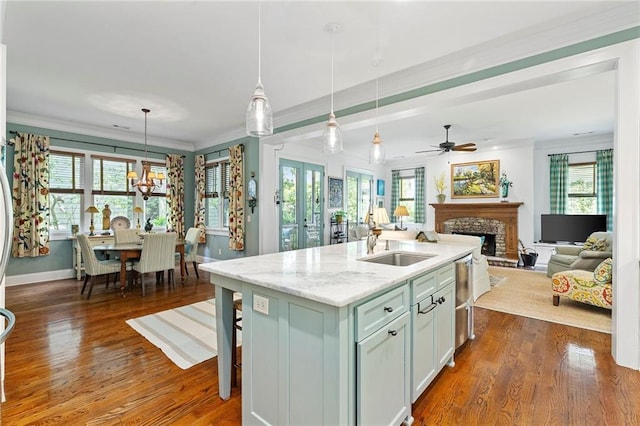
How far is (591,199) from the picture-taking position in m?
6.59

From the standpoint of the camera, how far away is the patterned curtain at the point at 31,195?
484 cm

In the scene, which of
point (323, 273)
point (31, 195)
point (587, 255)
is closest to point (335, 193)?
point (587, 255)

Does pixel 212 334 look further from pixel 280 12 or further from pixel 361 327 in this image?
pixel 280 12

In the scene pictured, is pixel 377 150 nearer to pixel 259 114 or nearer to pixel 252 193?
pixel 259 114

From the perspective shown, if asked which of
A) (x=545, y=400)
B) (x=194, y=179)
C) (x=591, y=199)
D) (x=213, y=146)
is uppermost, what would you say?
(x=213, y=146)

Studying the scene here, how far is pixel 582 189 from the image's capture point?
6684 mm

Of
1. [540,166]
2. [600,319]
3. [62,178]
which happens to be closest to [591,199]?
[540,166]

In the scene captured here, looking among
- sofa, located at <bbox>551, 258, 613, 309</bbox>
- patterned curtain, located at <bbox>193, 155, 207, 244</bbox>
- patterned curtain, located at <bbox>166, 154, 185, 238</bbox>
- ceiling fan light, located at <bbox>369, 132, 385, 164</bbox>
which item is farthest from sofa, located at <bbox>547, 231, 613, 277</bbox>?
patterned curtain, located at <bbox>166, 154, 185, 238</bbox>

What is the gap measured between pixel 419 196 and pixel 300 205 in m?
3.94

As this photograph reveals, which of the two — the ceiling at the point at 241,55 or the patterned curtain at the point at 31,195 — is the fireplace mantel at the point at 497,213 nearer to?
the ceiling at the point at 241,55

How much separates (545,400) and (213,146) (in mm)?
6578

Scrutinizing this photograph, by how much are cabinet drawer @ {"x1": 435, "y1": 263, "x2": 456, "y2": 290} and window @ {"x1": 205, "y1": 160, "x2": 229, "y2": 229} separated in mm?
5117

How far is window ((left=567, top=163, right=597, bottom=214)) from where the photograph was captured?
6.57m

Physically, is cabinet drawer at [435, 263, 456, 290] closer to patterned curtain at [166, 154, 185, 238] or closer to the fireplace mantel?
the fireplace mantel
